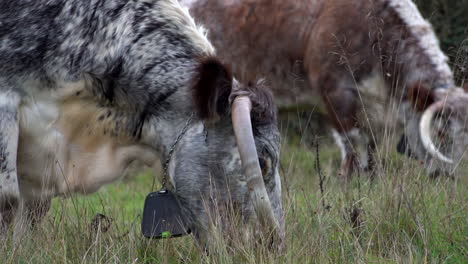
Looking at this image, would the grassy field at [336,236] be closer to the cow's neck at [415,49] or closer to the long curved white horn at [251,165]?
the long curved white horn at [251,165]

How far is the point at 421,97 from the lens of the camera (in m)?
7.70

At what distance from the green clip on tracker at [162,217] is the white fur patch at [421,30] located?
4.34m

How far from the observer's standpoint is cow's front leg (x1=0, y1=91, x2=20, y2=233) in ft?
14.3

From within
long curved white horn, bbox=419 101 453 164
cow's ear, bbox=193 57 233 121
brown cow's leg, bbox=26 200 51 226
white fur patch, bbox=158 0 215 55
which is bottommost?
long curved white horn, bbox=419 101 453 164

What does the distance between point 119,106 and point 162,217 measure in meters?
0.64

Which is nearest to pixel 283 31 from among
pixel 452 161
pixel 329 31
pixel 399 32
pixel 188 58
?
pixel 329 31

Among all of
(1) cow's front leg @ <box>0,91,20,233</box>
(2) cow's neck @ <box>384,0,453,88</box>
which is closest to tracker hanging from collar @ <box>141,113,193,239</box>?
(1) cow's front leg @ <box>0,91,20,233</box>

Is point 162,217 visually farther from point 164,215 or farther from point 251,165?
point 251,165

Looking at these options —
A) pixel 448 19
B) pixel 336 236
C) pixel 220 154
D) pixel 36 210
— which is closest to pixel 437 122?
pixel 336 236

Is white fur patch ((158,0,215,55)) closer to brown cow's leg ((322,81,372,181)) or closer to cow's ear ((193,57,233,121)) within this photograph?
cow's ear ((193,57,233,121))

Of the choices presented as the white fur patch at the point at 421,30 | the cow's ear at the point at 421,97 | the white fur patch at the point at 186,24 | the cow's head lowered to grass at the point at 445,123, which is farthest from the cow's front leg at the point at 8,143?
the white fur patch at the point at 421,30

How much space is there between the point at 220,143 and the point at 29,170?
108 cm

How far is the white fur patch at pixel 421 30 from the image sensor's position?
8.11 m

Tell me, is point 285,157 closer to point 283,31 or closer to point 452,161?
point 283,31
